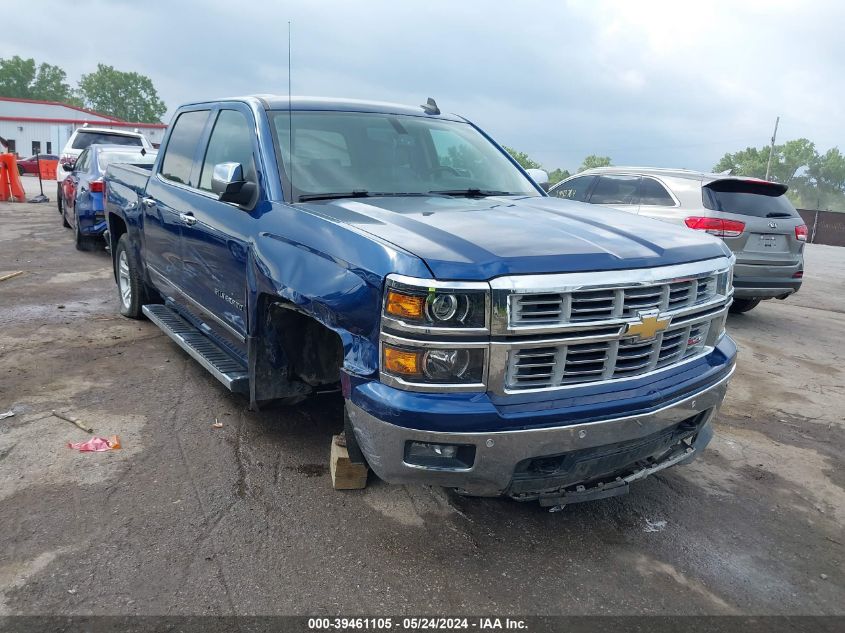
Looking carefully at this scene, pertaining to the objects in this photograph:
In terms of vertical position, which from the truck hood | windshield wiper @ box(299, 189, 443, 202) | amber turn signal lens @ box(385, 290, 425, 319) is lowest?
amber turn signal lens @ box(385, 290, 425, 319)

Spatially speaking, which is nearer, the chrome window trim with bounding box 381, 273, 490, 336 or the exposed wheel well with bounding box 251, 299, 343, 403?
the chrome window trim with bounding box 381, 273, 490, 336

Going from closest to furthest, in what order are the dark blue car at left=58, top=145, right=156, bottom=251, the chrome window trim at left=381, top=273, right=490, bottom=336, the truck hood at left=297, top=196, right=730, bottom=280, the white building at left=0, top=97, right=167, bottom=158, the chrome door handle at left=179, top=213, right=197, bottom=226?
the chrome window trim at left=381, top=273, right=490, bottom=336
the truck hood at left=297, top=196, right=730, bottom=280
the chrome door handle at left=179, top=213, right=197, bottom=226
the dark blue car at left=58, top=145, right=156, bottom=251
the white building at left=0, top=97, right=167, bottom=158

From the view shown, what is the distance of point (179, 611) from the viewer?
2.52m

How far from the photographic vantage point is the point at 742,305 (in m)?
8.69

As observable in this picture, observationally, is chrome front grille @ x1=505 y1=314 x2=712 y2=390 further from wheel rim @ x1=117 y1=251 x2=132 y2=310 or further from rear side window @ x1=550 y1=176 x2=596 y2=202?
rear side window @ x1=550 y1=176 x2=596 y2=202

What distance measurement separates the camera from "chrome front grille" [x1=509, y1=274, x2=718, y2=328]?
2.53m

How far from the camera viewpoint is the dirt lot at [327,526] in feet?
8.80

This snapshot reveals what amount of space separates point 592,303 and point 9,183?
22.5 metres

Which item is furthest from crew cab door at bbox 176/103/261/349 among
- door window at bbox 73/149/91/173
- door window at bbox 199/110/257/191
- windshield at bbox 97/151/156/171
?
door window at bbox 73/149/91/173

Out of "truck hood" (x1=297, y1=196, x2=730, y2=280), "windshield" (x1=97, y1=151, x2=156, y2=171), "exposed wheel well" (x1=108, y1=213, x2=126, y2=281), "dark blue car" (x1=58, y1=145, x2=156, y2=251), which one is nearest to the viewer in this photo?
"truck hood" (x1=297, y1=196, x2=730, y2=280)

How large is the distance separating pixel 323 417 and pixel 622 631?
7.74 feet

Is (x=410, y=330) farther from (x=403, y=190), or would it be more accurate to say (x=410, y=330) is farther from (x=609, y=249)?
(x=403, y=190)

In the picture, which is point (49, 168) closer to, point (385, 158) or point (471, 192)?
point (385, 158)

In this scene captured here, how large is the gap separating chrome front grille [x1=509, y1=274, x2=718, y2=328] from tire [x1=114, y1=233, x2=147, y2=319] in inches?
173
